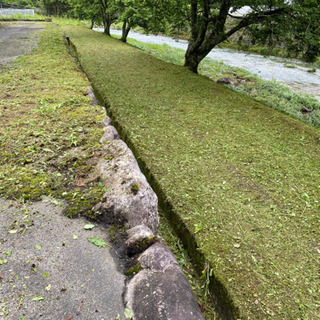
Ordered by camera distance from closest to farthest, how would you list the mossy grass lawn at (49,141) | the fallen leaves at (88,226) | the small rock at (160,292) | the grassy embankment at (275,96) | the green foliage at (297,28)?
the small rock at (160,292) → the fallen leaves at (88,226) → the mossy grass lawn at (49,141) → the green foliage at (297,28) → the grassy embankment at (275,96)

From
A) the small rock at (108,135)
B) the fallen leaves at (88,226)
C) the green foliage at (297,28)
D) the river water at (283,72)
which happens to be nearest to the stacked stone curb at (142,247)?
the fallen leaves at (88,226)

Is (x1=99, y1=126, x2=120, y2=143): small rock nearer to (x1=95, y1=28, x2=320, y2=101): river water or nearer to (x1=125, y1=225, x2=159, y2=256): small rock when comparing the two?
(x1=125, y1=225, x2=159, y2=256): small rock

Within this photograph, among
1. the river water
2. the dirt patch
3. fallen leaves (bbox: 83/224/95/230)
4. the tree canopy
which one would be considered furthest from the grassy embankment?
the dirt patch

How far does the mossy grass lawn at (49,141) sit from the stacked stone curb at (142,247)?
0.22m

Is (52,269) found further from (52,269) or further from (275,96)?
(275,96)

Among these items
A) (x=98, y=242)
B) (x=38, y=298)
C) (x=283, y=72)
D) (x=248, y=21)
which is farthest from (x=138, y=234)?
(x=283, y=72)

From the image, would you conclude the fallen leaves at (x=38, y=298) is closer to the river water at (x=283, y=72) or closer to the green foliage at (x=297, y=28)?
the green foliage at (x=297, y=28)

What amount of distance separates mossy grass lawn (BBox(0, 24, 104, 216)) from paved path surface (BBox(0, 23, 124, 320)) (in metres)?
0.21

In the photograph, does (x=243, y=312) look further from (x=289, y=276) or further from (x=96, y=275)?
(x=96, y=275)

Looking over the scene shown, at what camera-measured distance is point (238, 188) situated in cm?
321

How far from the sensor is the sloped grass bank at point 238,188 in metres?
2.12

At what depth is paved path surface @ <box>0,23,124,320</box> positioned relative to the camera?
1.60 meters

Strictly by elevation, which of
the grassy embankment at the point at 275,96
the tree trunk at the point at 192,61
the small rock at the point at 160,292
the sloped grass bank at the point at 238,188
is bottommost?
the grassy embankment at the point at 275,96

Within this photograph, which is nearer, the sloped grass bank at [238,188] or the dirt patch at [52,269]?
the dirt patch at [52,269]
